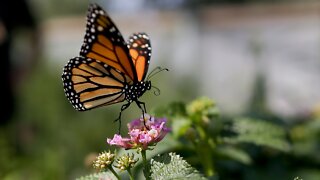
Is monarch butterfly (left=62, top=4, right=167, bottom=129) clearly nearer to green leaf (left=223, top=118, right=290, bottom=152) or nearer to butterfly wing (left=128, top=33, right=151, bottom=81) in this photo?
butterfly wing (left=128, top=33, right=151, bottom=81)

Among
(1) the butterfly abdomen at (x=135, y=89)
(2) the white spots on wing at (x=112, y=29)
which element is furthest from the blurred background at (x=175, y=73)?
(2) the white spots on wing at (x=112, y=29)

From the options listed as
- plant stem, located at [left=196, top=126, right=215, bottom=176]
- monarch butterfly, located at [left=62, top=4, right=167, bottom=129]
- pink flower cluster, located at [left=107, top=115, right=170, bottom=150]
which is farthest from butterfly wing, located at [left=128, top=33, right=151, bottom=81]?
pink flower cluster, located at [left=107, top=115, right=170, bottom=150]

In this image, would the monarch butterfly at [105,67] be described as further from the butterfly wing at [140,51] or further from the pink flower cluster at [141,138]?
the pink flower cluster at [141,138]

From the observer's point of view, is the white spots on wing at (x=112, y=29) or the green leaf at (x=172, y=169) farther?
the white spots on wing at (x=112, y=29)

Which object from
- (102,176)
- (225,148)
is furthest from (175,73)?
(102,176)

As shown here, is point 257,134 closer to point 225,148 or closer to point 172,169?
point 225,148

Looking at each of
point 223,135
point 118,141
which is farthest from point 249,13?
point 118,141

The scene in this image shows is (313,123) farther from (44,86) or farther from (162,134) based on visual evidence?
(44,86)
